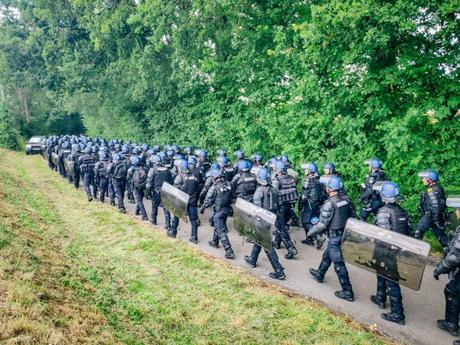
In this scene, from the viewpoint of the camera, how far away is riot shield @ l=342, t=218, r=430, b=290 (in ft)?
16.8

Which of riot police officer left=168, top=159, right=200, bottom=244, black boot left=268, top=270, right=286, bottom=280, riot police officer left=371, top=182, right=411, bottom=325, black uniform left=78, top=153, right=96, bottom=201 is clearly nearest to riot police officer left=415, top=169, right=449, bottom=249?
riot police officer left=371, top=182, right=411, bottom=325

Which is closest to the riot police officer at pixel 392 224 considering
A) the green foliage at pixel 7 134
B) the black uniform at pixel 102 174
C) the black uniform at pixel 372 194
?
the black uniform at pixel 372 194

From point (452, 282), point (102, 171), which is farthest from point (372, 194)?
point (102, 171)

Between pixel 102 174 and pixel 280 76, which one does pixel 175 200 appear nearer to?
pixel 102 174

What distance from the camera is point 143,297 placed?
6152mm

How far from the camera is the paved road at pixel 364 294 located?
5262mm

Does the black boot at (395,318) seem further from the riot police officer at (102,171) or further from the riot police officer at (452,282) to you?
the riot police officer at (102,171)

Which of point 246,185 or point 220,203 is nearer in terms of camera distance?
point 220,203

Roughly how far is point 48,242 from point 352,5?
9299mm

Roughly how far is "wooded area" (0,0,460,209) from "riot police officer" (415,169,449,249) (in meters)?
0.86

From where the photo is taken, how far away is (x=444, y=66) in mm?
8250

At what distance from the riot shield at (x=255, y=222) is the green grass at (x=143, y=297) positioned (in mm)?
827

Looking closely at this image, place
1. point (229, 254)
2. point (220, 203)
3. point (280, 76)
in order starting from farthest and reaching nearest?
point (280, 76), point (220, 203), point (229, 254)

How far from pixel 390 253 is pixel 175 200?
522cm
